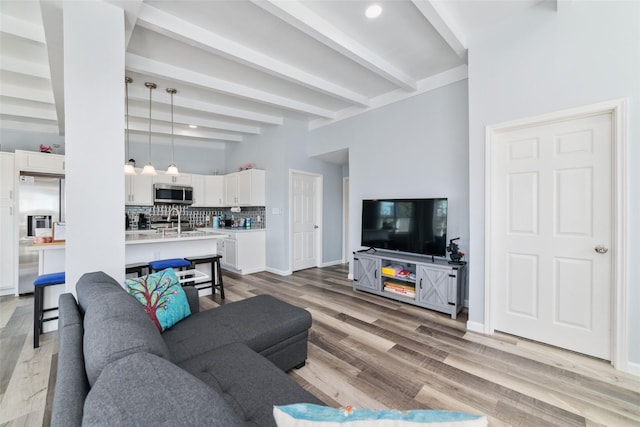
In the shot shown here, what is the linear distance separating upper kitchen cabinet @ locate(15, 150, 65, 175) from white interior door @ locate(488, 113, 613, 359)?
620 cm

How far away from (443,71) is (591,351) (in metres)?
3.36

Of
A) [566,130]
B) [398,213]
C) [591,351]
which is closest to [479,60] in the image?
[566,130]

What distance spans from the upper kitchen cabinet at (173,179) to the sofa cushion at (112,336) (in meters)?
5.08

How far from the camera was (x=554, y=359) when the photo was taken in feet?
7.43

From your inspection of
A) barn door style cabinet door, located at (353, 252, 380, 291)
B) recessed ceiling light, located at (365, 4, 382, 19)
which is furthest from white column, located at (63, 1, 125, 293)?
barn door style cabinet door, located at (353, 252, 380, 291)

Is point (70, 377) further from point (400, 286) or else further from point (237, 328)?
point (400, 286)

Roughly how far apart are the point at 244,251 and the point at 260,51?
3437 millimetres

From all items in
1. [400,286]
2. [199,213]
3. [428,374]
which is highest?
[199,213]

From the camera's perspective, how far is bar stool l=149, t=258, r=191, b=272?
316 centimetres

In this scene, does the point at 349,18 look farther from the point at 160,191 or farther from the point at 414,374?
the point at 160,191

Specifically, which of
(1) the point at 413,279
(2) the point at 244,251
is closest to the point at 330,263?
(2) the point at 244,251

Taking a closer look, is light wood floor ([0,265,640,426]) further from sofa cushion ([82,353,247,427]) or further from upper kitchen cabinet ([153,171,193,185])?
upper kitchen cabinet ([153,171,193,185])

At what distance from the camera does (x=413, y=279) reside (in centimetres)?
346

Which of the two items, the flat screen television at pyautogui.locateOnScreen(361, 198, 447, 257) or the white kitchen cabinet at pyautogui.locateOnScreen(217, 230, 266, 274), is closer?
the flat screen television at pyautogui.locateOnScreen(361, 198, 447, 257)
